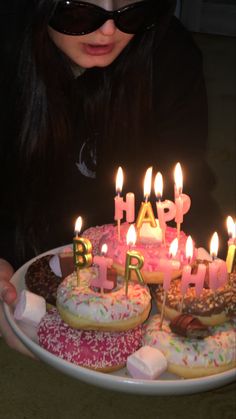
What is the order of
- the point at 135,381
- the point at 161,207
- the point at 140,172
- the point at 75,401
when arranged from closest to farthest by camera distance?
the point at 135,381 → the point at 75,401 → the point at 161,207 → the point at 140,172

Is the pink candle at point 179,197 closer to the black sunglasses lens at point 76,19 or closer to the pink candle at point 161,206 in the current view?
the pink candle at point 161,206

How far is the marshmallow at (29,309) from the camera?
136 cm

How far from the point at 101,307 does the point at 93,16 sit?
780mm

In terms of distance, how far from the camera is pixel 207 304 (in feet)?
4.56

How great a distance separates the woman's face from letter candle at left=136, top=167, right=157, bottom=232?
0.39 metres

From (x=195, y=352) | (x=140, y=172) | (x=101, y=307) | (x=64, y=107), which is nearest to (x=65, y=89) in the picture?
(x=64, y=107)

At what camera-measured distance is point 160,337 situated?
1.33 meters

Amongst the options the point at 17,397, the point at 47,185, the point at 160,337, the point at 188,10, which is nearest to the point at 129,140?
the point at 47,185

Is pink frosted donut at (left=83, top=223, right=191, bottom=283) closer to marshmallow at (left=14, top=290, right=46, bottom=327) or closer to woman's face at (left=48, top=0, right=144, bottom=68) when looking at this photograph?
marshmallow at (left=14, top=290, right=46, bottom=327)

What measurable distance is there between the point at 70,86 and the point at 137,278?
735 mm

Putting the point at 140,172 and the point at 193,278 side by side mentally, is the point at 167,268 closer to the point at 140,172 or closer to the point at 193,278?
the point at 193,278

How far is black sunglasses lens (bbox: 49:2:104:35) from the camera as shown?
4.75 ft

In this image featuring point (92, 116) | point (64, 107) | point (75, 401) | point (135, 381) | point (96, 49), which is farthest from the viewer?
point (92, 116)

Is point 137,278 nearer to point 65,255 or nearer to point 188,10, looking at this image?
point 65,255
